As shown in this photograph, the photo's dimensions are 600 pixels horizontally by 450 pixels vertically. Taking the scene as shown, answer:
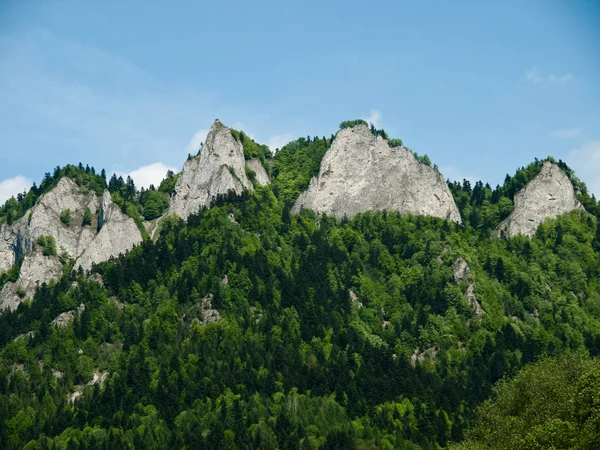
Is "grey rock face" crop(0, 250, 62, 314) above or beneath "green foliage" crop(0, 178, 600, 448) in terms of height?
above

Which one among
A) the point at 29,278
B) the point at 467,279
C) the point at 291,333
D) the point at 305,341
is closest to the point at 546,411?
the point at 305,341

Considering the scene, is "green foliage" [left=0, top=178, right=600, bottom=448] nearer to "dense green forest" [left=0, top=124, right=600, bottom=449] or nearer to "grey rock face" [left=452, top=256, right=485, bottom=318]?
"dense green forest" [left=0, top=124, right=600, bottom=449]

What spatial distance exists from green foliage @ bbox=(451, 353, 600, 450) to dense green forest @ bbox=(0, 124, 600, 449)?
1.06ft

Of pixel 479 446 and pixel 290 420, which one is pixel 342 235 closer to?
pixel 290 420

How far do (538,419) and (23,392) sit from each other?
79.7m

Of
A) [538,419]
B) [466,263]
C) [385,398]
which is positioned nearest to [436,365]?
[385,398]

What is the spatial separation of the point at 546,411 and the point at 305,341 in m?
56.5

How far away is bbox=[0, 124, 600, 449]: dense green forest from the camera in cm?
12688

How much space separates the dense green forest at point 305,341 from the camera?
127 m

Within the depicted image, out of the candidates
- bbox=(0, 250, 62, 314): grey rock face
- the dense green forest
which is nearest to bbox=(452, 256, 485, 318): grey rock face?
the dense green forest

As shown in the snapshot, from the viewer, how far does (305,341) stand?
153375mm

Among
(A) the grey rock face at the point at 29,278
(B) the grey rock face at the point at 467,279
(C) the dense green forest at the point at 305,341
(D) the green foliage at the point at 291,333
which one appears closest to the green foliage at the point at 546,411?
(C) the dense green forest at the point at 305,341

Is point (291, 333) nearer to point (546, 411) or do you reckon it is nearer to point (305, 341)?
point (305, 341)

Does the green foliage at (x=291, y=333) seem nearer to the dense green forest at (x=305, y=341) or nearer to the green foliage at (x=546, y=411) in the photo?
the dense green forest at (x=305, y=341)
